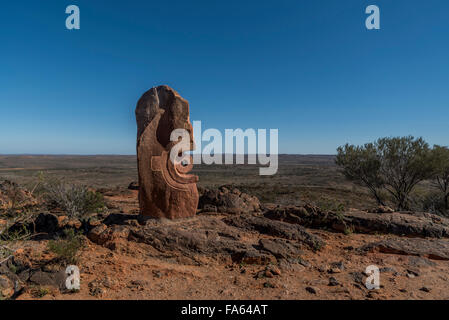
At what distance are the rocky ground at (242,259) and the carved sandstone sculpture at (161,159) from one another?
498 mm

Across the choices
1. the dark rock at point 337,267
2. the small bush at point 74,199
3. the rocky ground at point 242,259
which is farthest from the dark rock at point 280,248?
the small bush at point 74,199

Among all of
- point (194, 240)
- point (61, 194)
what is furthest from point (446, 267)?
point (61, 194)

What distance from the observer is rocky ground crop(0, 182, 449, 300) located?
4539 millimetres

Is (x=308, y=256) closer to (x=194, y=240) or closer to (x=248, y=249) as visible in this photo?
(x=248, y=249)

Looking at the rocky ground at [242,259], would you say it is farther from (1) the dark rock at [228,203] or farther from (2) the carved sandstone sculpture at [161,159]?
(1) the dark rock at [228,203]

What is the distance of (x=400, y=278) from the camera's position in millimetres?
5129

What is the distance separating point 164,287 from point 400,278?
5095 millimetres

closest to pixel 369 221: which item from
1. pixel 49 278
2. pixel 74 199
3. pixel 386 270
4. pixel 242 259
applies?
pixel 386 270

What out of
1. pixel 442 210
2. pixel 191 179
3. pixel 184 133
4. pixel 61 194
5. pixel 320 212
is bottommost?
pixel 442 210

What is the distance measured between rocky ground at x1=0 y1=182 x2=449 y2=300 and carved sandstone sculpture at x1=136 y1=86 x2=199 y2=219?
19.6 inches

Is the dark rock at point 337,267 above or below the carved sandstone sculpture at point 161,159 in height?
below

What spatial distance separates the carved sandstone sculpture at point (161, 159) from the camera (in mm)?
7293

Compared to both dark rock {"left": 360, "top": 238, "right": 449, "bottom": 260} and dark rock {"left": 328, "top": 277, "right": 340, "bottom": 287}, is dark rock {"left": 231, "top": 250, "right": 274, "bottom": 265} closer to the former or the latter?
dark rock {"left": 328, "top": 277, "right": 340, "bottom": 287}

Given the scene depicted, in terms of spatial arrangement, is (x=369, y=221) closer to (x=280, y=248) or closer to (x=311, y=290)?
(x=280, y=248)
